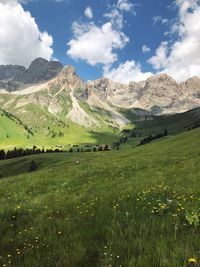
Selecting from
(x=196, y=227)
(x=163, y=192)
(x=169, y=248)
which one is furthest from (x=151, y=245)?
(x=163, y=192)

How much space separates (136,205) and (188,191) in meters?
3.87

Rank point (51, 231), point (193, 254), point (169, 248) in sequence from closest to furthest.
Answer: point (193, 254)
point (169, 248)
point (51, 231)

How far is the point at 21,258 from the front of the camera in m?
6.31

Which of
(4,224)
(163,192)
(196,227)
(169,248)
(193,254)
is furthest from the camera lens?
(163,192)

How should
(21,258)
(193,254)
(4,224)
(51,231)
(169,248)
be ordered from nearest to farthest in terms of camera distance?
(193,254) < (169,248) < (21,258) < (51,231) < (4,224)

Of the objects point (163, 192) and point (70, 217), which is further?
point (163, 192)

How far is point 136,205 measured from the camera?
10.1m

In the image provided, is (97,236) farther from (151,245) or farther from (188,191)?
(188,191)

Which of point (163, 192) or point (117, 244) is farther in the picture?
point (163, 192)

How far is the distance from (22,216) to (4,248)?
10.1 feet

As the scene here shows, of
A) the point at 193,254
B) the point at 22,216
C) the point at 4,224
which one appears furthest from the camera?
the point at 22,216

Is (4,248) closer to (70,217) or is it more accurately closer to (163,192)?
(70,217)

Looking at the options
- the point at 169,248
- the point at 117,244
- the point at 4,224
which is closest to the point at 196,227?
the point at 169,248

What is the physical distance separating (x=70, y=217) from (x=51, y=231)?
60.3 inches
